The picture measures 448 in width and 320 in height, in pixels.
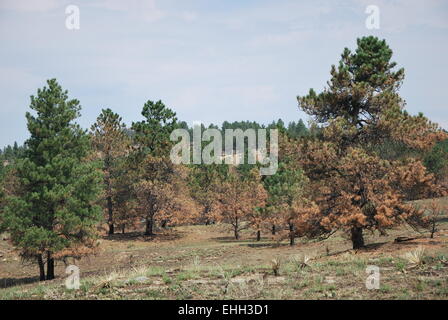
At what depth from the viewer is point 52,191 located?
81.1ft

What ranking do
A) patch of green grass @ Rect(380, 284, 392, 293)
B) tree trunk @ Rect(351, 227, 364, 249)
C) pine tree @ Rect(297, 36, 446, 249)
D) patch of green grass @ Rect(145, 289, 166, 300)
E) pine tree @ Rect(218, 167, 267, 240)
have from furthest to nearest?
1. pine tree @ Rect(218, 167, 267, 240)
2. tree trunk @ Rect(351, 227, 364, 249)
3. pine tree @ Rect(297, 36, 446, 249)
4. patch of green grass @ Rect(145, 289, 166, 300)
5. patch of green grass @ Rect(380, 284, 392, 293)

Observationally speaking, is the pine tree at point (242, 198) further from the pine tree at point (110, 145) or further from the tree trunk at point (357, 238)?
the tree trunk at point (357, 238)

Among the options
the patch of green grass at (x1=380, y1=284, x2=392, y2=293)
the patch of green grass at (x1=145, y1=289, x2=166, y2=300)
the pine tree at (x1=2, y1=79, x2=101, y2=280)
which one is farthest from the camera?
the pine tree at (x1=2, y1=79, x2=101, y2=280)

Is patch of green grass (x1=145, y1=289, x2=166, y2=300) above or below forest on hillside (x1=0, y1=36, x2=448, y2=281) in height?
below

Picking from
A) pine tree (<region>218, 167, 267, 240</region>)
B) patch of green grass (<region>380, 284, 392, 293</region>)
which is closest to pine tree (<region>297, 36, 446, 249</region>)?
patch of green grass (<region>380, 284, 392, 293</region>)

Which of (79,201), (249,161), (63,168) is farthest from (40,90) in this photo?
(249,161)

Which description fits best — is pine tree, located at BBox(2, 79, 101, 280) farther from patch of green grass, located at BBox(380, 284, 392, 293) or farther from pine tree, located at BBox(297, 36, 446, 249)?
patch of green grass, located at BBox(380, 284, 392, 293)

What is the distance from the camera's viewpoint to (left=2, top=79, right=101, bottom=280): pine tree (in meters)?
24.3

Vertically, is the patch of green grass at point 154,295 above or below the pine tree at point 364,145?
below

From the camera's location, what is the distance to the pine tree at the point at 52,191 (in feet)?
79.6

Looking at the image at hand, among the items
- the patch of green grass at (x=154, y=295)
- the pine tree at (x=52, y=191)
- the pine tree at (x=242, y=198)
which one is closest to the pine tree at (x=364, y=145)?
the patch of green grass at (x=154, y=295)

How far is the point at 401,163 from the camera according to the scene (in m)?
20.8

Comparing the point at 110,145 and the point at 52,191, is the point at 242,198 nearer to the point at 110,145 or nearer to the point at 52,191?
the point at 110,145
